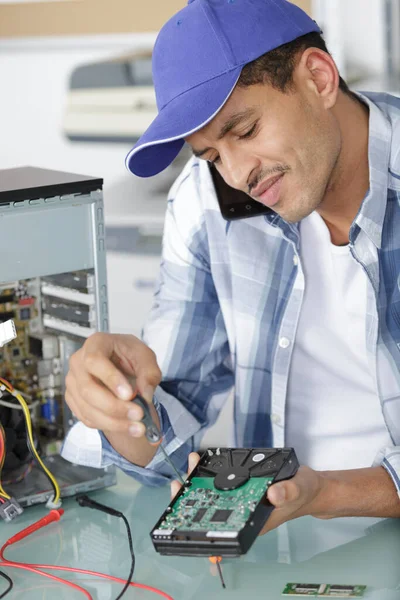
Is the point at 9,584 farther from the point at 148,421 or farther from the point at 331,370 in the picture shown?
the point at 331,370

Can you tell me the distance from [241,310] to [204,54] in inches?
19.3

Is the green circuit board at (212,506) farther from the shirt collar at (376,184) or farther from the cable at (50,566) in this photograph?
the shirt collar at (376,184)

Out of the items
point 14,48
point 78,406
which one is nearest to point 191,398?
point 78,406

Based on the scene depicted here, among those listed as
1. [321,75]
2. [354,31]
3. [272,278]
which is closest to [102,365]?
[272,278]

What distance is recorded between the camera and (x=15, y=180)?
1447 millimetres

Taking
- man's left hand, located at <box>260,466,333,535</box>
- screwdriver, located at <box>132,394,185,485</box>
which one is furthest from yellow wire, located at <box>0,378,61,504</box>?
man's left hand, located at <box>260,466,333,535</box>

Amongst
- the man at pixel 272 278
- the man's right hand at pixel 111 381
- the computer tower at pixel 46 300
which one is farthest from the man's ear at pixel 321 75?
the man's right hand at pixel 111 381

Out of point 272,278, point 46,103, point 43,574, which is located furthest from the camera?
point 46,103

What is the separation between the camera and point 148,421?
1.18m

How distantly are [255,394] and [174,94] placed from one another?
583 mm

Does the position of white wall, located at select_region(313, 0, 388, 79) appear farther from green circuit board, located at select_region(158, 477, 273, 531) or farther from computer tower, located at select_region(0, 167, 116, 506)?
green circuit board, located at select_region(158, 477, 273, 531)

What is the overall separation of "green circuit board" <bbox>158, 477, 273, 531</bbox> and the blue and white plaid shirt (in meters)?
0.28

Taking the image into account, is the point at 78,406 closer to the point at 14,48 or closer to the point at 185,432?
the point at 185,432

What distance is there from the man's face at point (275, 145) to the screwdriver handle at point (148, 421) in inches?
13.6
